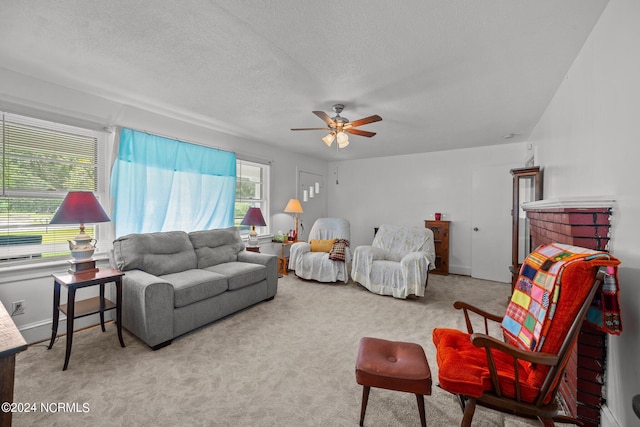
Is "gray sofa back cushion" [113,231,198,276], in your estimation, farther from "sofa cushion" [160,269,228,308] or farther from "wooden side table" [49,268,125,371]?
"wooden side table" [49,268,125,371]

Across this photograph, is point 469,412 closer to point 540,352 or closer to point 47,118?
point 540,352

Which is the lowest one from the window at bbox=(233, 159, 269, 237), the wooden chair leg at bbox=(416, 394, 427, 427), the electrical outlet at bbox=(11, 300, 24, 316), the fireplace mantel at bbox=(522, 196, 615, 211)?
the wooden chair leg at bbox=(416, 394, 427, 427)

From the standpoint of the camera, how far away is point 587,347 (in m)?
1.46

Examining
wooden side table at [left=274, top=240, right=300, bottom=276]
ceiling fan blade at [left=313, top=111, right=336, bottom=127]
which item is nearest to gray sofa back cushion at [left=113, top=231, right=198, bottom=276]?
wooden side table at [left=274, top=240, right=300, bottom=276]

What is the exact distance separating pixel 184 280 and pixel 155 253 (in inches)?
22.6

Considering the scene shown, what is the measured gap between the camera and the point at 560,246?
62.5 inches

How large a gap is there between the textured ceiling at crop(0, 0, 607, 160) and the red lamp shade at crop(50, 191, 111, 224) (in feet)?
3.60

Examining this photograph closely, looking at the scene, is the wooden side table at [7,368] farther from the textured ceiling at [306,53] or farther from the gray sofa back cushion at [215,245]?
the gray sofa back cushion at [215,245]

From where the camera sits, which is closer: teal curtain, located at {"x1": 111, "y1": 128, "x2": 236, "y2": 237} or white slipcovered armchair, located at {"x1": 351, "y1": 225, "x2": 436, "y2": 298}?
teal curtain, located at {"x1": 111, "y1": 128, "x2": 236, "y2": 237}

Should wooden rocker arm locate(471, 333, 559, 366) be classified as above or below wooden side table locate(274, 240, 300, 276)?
above

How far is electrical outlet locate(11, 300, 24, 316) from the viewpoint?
2.38 meters

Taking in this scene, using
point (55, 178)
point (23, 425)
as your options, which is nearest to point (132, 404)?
point (23, 425)

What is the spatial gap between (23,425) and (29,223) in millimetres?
1830

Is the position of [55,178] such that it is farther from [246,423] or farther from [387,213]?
[387,213]
